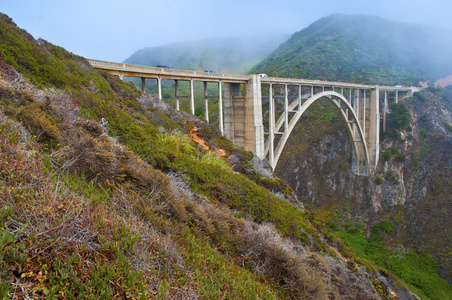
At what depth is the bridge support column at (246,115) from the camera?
1984 centimetres

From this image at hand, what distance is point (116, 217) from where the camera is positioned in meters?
3.44

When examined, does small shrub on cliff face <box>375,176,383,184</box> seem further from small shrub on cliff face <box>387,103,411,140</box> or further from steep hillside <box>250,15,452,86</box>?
steep hillside <box>250,15,452,86</box>

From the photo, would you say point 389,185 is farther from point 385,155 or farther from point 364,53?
point 364,53

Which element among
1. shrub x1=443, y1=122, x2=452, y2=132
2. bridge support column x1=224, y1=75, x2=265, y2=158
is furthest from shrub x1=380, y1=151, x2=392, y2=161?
bridge support column x1=224, y1=75, x2=265, y2=158

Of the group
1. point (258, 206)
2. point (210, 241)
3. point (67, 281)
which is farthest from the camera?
point (258, 206)

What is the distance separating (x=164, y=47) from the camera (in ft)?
397

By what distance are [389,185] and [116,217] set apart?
43188mm

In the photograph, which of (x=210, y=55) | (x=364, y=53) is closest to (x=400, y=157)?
(x=364, y=53)

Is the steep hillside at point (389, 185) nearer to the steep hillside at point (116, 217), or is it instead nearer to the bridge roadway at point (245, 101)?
the bridge roadway at point (245, 101)

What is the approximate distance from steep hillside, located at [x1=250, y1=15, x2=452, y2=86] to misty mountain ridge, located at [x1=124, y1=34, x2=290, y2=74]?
68.0 feet

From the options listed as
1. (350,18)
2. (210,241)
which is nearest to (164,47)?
(350,18)

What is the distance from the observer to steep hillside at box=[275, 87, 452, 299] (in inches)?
1251

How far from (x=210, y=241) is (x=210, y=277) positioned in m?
1.10

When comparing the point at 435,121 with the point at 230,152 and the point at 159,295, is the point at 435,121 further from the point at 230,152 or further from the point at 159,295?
the point at 159,295
